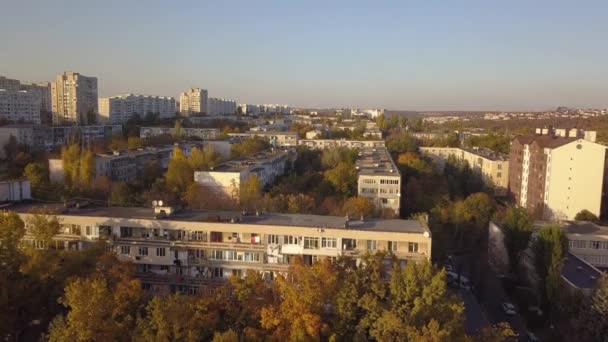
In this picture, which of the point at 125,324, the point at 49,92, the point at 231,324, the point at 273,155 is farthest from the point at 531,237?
the point at 49,92

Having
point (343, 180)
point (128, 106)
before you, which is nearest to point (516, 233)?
point (343, 180)

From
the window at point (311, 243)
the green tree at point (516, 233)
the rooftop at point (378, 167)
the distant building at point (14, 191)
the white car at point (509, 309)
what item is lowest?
the white car at point (509, 309)

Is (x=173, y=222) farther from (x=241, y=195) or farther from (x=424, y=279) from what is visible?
(x=241, y=195)

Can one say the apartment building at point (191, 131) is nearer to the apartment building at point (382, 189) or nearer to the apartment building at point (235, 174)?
the apartment building at point (235, 174)

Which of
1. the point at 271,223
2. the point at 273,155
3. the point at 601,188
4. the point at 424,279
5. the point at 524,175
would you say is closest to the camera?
the point at 424,279

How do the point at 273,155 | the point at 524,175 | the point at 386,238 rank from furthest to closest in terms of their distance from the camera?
the point at 273,155, the point at 524,175, the point at 386,238

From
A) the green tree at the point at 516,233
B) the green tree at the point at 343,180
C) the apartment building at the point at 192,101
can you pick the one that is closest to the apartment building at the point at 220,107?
the apartment building at the point at 192,101

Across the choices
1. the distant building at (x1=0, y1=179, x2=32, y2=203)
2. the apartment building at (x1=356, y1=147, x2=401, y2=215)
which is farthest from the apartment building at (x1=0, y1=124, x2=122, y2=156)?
the apartment building at (x1=356, y1=147, x2=401, y2=215)
